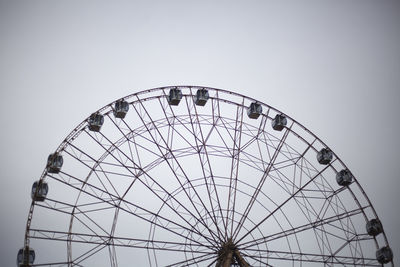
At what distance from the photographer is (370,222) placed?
2347 centimetres

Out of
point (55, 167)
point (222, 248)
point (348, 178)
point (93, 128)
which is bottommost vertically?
point (222, 248)

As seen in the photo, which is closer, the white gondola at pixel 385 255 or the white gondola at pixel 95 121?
the white gondola at pixel 95 121

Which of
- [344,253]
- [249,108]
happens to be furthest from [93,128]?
[344,253]

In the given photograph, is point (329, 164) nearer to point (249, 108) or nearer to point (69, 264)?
point (249, 108)

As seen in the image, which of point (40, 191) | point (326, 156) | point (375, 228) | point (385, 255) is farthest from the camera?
point (326, 156)

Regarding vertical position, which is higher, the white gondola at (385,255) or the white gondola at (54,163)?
the white gondola at (54,163)

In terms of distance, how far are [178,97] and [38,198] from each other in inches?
376

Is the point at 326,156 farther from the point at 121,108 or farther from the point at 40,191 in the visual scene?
the point at 40,191

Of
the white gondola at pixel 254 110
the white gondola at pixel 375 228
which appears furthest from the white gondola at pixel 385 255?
the white gondola at pixel 254 110

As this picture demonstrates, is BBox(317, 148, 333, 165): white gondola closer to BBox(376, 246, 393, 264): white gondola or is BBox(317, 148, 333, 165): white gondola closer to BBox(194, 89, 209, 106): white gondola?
BBox(376, 246, 393, 264): white gondola

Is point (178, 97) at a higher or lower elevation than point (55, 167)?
higher

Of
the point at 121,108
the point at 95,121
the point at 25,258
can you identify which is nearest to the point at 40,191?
the point at 25,258

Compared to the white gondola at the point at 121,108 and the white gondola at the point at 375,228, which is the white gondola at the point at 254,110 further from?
the white gondola at the point at 375,228

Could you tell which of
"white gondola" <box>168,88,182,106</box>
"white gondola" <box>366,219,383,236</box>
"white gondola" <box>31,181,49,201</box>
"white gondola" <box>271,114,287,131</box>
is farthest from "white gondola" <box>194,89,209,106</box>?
"white gondola" <box>366,219,383,236</box>
